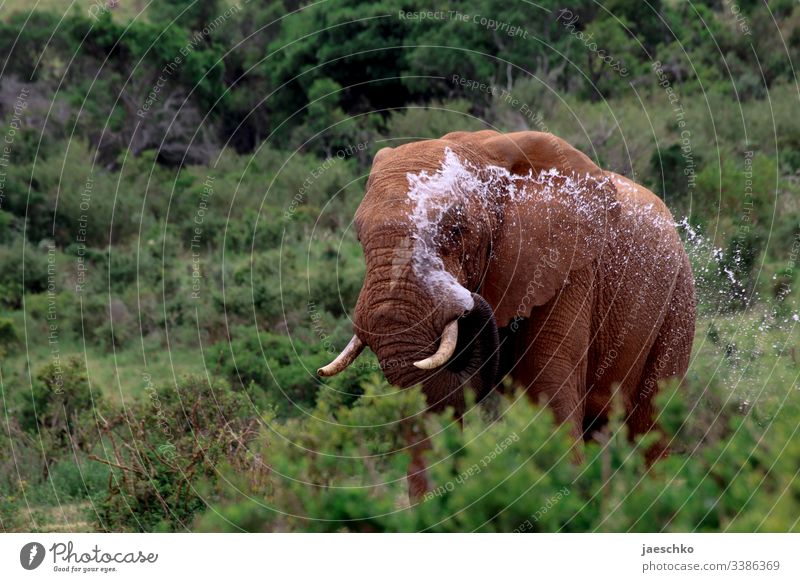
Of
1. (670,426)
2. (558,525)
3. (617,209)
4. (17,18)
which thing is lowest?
(558,525)

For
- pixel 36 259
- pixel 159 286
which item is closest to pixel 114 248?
pixel 36 259

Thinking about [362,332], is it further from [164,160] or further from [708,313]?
[164,160]

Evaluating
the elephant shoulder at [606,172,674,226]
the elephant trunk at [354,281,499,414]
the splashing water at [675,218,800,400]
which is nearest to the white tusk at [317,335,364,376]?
the elephant trunk at [354,281,499,414]

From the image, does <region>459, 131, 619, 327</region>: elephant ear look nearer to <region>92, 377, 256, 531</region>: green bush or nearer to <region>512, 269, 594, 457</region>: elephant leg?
<region>512, 269, 594, 457</region>: elephant leg

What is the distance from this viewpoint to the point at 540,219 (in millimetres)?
7855

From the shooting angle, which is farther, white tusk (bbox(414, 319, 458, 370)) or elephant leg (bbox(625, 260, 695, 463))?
elephant leg (bbox(625, 260, 695, 463))

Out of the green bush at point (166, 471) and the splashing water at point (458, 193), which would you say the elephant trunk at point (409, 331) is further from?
the green bush at point (166, 471)

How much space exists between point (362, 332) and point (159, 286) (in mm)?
13533

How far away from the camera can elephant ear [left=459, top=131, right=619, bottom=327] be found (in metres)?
7.72

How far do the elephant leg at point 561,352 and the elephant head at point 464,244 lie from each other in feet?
0.47

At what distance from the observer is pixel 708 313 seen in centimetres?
1157

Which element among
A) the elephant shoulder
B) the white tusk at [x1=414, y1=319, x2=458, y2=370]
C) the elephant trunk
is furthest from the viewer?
the elephant shoulder

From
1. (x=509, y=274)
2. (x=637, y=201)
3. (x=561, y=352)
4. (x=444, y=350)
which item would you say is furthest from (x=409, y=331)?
(x=637, y=201)
